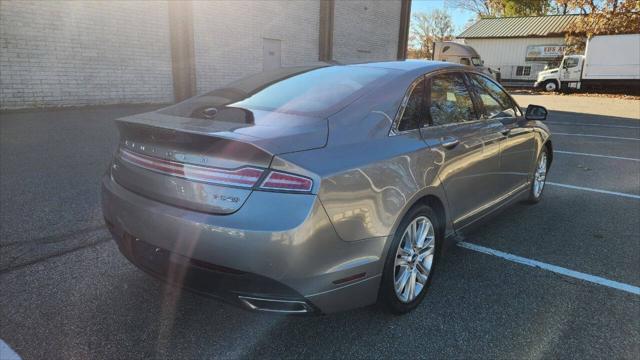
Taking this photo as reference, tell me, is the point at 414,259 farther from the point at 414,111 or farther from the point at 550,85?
the point at 550,85

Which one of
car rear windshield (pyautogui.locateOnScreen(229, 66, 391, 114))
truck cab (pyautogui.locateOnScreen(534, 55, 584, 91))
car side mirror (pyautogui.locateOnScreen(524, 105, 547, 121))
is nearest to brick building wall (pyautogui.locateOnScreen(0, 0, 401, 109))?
car side mirror (pyautogui.locateOnScreen(524, 105, 547, 121))

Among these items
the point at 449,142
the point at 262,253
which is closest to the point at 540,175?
the point at 449,142

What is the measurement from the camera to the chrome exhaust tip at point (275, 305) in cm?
214

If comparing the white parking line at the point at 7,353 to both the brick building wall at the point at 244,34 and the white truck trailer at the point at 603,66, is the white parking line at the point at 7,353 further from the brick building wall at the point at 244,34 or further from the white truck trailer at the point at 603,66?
the white truck trailer at the point at 603,66

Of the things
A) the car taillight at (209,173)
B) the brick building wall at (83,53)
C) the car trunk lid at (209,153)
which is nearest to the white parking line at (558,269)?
the car trunk lid at (209,153)

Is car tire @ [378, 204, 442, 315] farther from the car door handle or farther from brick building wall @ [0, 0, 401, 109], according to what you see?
brick building wall @ [0, 0, 401, 109]

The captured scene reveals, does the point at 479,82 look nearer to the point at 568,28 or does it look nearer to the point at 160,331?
the point at 160,331

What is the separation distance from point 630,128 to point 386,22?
489 inches

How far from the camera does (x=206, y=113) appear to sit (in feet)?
8.85

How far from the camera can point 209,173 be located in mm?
2156

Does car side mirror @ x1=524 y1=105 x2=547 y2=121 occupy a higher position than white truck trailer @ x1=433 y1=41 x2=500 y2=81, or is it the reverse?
white truck trailer @ x1=433 y1=41 x2=500 y2=81

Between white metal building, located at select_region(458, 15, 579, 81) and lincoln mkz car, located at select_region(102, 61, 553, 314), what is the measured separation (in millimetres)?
36325

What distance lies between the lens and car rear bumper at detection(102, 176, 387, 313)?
2049mm

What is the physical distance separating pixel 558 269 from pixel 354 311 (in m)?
1.77
